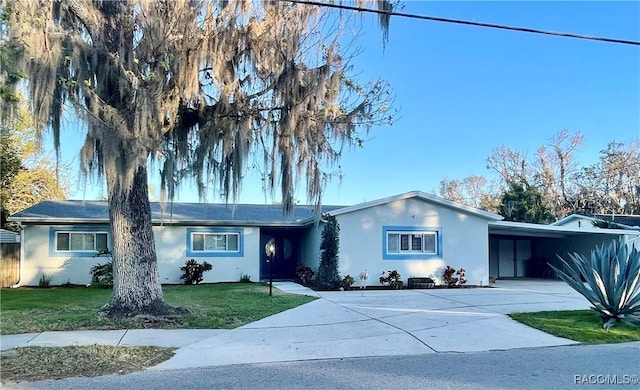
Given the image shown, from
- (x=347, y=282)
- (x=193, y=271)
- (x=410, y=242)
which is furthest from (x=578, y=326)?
(x=193, y=271)

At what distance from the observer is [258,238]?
18875mm

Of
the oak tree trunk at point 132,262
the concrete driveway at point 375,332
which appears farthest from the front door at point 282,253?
the oak tree trunk at point 132,262

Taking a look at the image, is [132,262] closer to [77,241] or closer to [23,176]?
[77,241]

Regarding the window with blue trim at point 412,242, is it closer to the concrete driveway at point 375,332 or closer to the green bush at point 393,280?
the green bush at point 393,280

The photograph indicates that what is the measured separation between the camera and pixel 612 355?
22.9ft

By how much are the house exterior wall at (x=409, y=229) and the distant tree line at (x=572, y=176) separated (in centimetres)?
1926

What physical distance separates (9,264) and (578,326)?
1731 centimetres

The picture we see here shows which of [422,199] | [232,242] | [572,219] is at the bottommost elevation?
[232,242]

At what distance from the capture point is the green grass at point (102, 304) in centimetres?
903

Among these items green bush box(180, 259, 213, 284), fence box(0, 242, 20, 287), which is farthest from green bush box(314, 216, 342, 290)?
fence box(0, 242, 20, 287)

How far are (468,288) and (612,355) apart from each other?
9948 millimetres

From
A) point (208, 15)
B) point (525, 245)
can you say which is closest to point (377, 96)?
point (208, 15)

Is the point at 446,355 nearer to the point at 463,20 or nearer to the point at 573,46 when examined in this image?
the point at 463,20

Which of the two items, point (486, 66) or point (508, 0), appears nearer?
point (508, 0)
